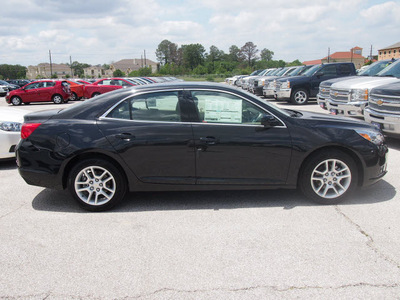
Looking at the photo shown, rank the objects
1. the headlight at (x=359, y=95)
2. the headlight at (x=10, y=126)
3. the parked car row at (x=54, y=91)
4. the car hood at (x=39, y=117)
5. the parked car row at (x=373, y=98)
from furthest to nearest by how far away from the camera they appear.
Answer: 1. the parked car row at (x=54, y=91)
2. the headlight at (x=359, y=95)
3. the parked car row at (x=373, y=98)
4. the headlight at (x=10, y=126)
5. the car hood at (x=39, y=117)

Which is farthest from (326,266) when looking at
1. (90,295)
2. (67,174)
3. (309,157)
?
(67,174)

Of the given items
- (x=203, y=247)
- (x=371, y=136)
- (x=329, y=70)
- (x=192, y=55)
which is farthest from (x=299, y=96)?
(x=192, y=55)

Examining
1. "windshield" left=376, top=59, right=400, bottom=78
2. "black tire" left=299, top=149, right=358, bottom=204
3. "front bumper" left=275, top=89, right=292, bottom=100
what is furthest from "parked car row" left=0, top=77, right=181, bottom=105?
"black tire" left=299, top=149, right=358, bottom=204

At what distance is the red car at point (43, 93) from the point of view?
22922 mm

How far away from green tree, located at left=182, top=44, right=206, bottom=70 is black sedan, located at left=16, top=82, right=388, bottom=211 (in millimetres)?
118140

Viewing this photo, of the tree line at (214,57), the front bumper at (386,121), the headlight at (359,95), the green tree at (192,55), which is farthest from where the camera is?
the green tree at (192,55)

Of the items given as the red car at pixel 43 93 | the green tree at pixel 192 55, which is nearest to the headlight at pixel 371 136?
the red car at pixel 43 93

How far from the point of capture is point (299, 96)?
55.9 ft

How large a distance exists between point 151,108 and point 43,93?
2125cm

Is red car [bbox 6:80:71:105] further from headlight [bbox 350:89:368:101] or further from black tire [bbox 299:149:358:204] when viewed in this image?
black tire [bbox 299:149:358:204]

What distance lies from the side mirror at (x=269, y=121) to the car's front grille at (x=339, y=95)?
679cm

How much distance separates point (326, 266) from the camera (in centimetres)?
312

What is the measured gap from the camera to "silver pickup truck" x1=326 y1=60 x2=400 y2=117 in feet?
32.2

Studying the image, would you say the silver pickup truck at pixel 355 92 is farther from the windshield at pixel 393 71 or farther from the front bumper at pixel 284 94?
the front bumper at pixel 284 94
